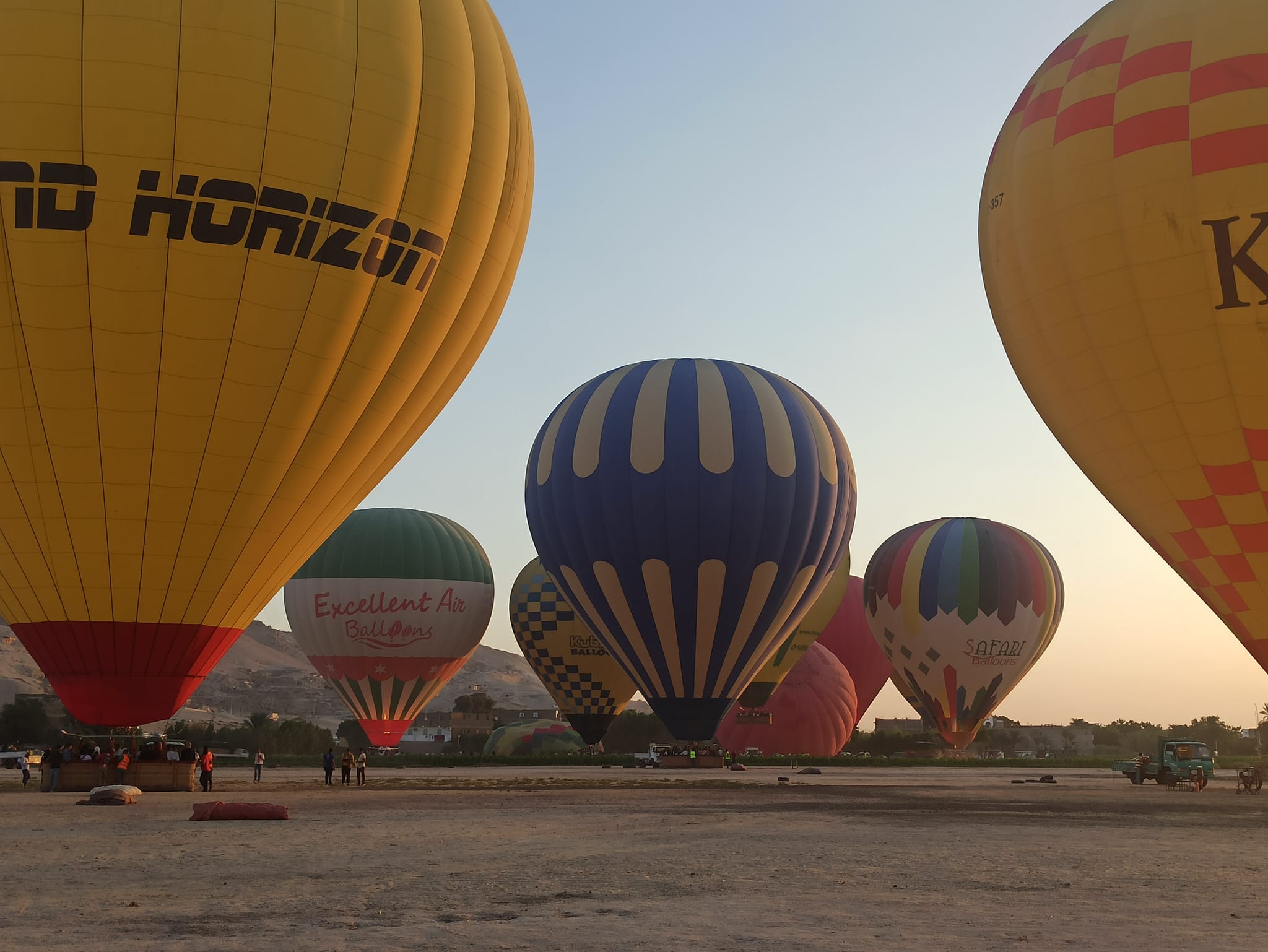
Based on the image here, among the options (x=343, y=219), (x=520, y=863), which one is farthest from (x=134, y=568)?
(x=520, y=863)

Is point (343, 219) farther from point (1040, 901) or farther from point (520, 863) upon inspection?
point (1040, 901)

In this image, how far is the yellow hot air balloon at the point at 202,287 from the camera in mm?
15328

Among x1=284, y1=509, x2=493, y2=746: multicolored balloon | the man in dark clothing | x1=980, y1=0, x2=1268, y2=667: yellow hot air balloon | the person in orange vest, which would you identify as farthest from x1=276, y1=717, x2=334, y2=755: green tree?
x1=980, y1=0, x2=1268, y2=667: yellow hot air balloon

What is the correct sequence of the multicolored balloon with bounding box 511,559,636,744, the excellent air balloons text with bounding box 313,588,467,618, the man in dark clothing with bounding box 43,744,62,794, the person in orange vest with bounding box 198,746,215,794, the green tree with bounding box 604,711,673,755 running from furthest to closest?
1. the green tree with bounding box 604,711,673,755
2. the multicolored balloon with bounding box 511,559,636,744
3. the excellent air balloons text with bounding box 313,588,467,618
4. the person in orange vest with bounding box 198,746,215,794
5. the man in dark clothing with bounding box 43,744,62,794

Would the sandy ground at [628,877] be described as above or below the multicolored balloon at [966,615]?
below

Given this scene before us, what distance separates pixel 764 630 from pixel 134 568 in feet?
56.8

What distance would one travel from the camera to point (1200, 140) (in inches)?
725

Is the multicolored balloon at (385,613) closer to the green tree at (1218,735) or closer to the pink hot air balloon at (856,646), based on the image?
the pink hot air balloon at (856,646)

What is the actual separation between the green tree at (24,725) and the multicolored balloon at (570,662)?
1468 inches

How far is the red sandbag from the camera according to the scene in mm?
15266

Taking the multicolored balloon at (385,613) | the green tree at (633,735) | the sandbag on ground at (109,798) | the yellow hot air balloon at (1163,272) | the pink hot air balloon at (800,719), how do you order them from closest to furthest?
the sandbag on ground at (109,798), the yellow hot air balloon at (1163,272), the multicolored balloon at (385,613), the pink hot air balloon at (800,719), the green tree at (633,735)

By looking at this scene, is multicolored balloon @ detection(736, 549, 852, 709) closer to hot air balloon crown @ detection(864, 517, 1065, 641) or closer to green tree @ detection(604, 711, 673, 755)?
hot air balloon crown @ detection(864, 517, 1065, 641)

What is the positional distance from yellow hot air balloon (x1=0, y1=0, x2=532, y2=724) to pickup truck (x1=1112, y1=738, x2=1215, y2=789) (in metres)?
20.4

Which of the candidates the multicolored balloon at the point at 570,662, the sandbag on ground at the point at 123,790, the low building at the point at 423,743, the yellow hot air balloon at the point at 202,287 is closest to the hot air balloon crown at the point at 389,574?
the multicolored balloon at the point at 570,662
